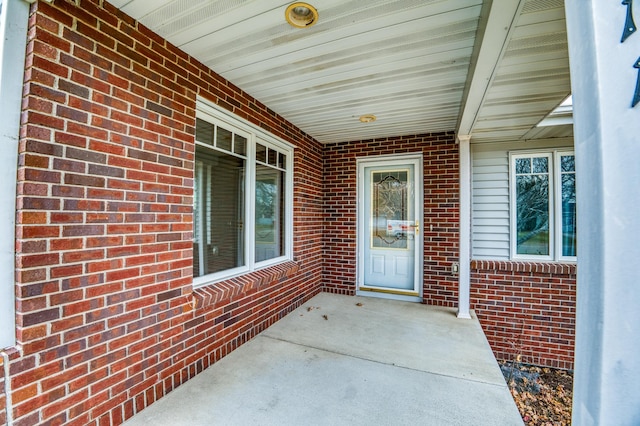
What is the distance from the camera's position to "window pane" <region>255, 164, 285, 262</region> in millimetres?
3438

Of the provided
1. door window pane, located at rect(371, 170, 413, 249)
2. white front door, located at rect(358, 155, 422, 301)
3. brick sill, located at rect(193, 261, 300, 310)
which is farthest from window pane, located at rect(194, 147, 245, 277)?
door window pane, located at rect(371, 170, 413, 249)

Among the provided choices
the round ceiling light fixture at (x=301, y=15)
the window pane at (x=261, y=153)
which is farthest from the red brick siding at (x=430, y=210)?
the round ceiling light fixture at (x=301, y=15)

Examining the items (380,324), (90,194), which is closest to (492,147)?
(380,324)

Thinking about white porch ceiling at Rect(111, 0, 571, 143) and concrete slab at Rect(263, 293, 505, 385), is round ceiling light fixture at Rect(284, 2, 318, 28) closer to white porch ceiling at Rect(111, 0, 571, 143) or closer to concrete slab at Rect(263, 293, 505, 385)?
white porch ceiling at Rect(111, 0, 571, 143)

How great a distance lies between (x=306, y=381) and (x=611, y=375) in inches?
80.3

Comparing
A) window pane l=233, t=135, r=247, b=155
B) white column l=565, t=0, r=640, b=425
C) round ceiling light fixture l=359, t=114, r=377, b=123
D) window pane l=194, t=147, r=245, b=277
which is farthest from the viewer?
round ceiling light fixture l=359, t=114, r=377, b=123

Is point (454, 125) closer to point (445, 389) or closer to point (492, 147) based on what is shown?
point (492, 147)

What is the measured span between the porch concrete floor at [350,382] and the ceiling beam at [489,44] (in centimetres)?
242

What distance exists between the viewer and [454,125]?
12.6ft

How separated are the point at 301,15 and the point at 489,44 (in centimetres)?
122

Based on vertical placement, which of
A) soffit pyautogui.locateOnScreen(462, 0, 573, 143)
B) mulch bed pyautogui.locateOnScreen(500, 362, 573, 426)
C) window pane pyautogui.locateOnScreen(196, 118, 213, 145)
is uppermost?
soffit pyautogui.locateOnScreen(462, 0, 573, 143)

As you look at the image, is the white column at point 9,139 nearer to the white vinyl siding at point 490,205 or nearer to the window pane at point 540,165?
the white vinyl siding at point 490,205

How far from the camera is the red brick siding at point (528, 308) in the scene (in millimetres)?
3904

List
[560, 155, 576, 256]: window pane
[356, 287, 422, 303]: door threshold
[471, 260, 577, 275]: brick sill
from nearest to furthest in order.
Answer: [471, 260, 577, 275]: brick sill → [560, 155, 576, 256]: window pane → [356, 287, 422, 303]: door threshold
